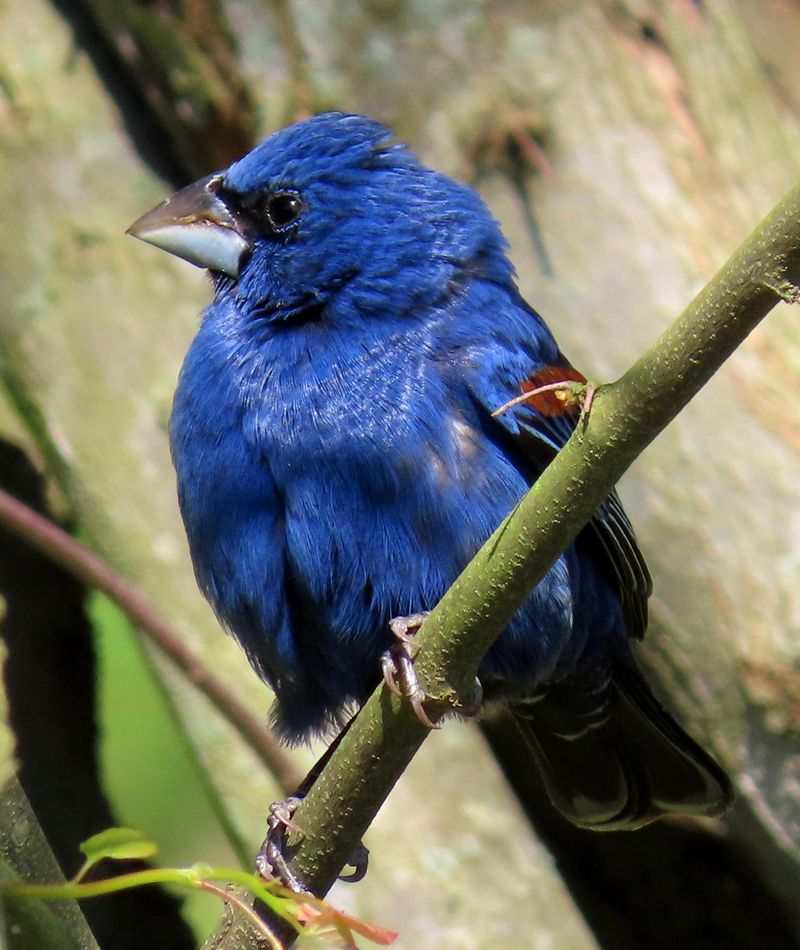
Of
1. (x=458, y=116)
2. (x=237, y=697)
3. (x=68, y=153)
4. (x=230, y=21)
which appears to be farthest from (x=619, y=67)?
(x=237, y=697)

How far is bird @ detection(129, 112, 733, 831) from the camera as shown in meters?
2.87

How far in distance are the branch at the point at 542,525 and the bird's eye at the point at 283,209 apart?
1300mm

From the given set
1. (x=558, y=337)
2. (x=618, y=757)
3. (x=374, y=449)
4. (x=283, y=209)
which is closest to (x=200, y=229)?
(x=283, y=209)

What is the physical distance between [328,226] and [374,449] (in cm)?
67

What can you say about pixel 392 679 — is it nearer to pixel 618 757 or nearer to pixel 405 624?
pixel 405 624

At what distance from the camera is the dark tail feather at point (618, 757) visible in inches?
138

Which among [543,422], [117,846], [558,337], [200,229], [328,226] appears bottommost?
[558,337]

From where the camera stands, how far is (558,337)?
4.28 metres

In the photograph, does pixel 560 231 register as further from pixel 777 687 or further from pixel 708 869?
pixel 708 869

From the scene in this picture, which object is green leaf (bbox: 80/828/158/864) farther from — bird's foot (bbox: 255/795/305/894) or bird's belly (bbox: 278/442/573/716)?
bird's belly (bbox: 278/442/573/716)

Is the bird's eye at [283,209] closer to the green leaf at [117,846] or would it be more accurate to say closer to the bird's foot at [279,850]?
the bird's foot at [279,850]

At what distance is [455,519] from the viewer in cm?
285

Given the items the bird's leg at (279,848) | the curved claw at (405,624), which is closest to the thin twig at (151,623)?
the bird's leg at (279,848)

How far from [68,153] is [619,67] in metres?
1.87
